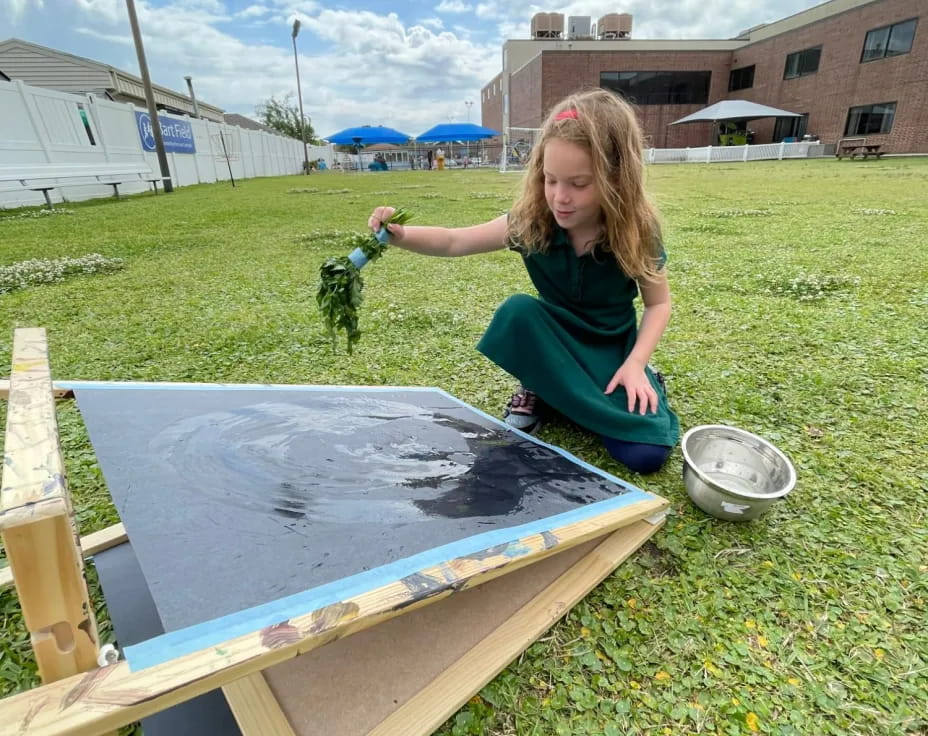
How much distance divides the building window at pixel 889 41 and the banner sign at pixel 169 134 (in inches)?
1105

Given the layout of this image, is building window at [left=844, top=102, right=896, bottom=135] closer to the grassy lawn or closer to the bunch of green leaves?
the grassy lawn

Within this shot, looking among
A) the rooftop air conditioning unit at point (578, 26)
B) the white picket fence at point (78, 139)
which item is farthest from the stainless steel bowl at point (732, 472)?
the rooftop air conditioning unit at point (578, 26)

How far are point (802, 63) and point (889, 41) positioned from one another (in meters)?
4.88

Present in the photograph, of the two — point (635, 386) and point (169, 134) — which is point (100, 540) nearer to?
point (635, 386)

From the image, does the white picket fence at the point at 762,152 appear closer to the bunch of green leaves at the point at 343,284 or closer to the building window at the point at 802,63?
the building window at the point at 802,63

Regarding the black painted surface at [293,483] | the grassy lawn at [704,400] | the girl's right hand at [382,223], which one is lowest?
the grassy lawn at [704,400]

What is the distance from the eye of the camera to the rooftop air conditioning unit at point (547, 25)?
138 ft

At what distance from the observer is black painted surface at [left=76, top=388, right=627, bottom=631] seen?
3.64 feet

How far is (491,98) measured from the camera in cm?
5716

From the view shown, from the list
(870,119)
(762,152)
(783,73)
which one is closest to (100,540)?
(762,152)

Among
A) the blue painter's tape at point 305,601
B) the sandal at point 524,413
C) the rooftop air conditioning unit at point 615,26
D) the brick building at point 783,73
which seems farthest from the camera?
the rooftop air conditioning unit at point 615,26

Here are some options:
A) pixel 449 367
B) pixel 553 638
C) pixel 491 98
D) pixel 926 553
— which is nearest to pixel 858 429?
pixel 926 553

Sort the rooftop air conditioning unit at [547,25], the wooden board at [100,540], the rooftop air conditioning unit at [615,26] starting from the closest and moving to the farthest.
→ the wooden board at [100,540]
the rooftop air conditioning unit at [615,26]
the rooftop air conditioning unit at [547,25]

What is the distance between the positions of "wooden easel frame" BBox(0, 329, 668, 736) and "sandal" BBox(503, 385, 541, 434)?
3.41ft
